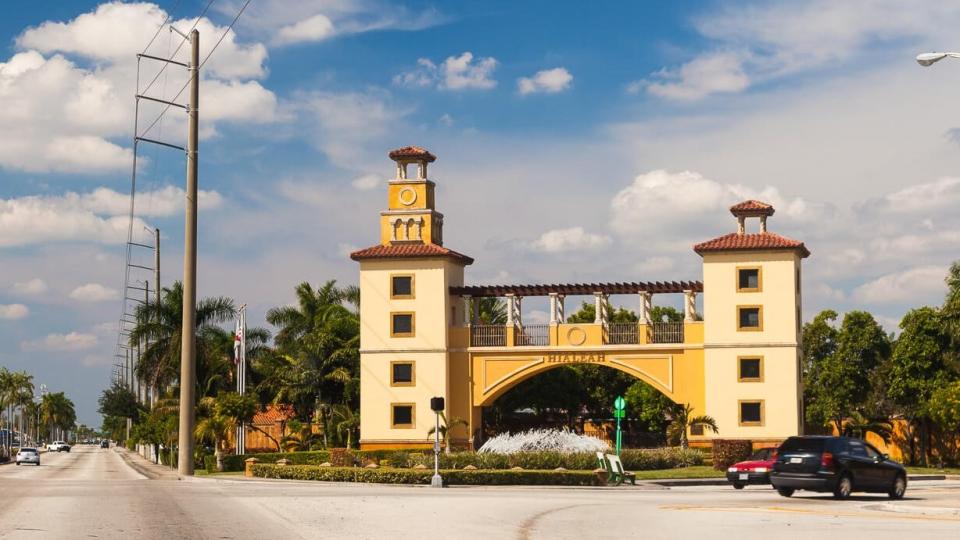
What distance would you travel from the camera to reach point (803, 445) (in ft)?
101

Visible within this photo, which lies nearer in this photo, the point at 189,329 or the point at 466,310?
the point at 189,329

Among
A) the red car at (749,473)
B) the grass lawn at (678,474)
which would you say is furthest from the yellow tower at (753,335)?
the red car at (749,473)

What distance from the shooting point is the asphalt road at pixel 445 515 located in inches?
743

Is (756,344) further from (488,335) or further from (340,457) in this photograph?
(340,457)

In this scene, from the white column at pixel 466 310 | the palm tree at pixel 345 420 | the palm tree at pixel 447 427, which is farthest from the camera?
the palm tree at pixel 345 420

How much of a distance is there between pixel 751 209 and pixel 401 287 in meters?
18.2

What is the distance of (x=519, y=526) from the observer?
2045 centimetres

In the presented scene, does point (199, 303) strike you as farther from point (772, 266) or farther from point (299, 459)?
point (772, 266)

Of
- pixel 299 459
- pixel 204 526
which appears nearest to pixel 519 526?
pixel 204 526

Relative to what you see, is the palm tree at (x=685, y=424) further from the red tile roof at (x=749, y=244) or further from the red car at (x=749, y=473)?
the red car at (x=749, y=473)

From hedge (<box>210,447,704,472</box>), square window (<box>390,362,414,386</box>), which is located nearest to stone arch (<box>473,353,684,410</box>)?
square window (<box>390,362,414,386</box>)

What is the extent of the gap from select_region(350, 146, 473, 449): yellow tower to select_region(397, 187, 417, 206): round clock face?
2.73ft

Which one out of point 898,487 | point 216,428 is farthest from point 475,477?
point 216,428

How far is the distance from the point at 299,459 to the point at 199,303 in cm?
1911
